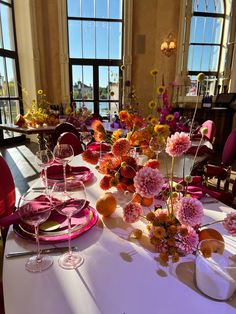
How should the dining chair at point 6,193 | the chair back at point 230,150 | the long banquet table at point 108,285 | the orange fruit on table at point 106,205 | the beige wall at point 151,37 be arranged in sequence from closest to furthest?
1. the long banquet table at point 108,285
2. the orange fruit on table at point 106,205
3. the dining chair at point 6,193
4. the chair back at point 230,150
5. the beige wall at point 151,37

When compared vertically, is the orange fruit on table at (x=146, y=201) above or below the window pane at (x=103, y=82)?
below

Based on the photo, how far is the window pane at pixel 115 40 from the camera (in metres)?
6.42

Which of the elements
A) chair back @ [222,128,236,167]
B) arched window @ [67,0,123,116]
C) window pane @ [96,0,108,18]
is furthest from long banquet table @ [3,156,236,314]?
window pane @ [96,0,108,18]

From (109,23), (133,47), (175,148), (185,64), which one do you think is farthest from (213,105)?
(175,148)

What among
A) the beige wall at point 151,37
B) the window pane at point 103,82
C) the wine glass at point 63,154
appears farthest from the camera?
the window pane at point 103,82

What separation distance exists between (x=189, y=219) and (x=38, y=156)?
111 cm

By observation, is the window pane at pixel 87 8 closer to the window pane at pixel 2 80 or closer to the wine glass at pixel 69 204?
the window pane at pixel 2 80

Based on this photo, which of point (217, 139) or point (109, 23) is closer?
point (217, 139)

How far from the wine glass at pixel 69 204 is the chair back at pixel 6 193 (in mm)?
589

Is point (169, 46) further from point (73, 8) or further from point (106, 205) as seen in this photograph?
point (106, 205)

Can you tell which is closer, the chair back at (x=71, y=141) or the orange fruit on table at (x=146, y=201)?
the orange fruit on table at (x=146, y=201)

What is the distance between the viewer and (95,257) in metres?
0.77

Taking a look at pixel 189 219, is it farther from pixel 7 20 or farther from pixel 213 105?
pixel 7 20

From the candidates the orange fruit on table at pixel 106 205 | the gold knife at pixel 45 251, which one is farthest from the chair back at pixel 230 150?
the gold knife at pixel 45 251
